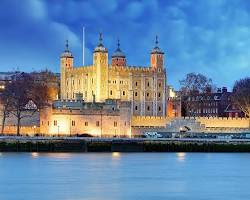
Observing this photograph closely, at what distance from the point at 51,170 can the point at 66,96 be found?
71.8 m

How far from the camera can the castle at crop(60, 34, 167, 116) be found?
12444 cm

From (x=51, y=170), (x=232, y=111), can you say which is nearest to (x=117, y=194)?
(x=51, y=170)

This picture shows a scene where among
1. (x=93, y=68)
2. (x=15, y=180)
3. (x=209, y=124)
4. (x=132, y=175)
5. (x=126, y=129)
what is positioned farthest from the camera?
(x=93, y=68)

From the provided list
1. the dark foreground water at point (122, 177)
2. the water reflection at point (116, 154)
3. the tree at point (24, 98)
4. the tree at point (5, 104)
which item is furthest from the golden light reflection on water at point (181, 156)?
the tree at point (5, 104)

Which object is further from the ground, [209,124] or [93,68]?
[93,68]

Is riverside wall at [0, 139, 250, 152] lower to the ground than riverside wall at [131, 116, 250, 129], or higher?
lower

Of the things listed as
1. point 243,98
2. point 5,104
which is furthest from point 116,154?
point 243,98

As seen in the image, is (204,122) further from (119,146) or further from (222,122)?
(119,146)

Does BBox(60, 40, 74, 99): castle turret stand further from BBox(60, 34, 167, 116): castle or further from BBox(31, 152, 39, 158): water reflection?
BBox(31, 152, 39, 158): water reflection

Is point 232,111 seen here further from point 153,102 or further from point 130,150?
point 130,150

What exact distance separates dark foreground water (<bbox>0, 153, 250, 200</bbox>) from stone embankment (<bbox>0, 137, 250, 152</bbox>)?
432 centimetres

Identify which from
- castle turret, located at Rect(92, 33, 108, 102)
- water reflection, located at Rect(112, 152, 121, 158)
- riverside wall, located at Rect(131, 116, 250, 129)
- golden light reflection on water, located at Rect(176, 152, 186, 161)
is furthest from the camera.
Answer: castle turret, located at Rect(92, 33, 108, 102)

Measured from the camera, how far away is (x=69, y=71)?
133500 mm

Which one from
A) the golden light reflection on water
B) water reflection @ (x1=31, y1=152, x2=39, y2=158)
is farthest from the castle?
water reflection @ (x1=31, y1=152, x2=39, y2=158)
